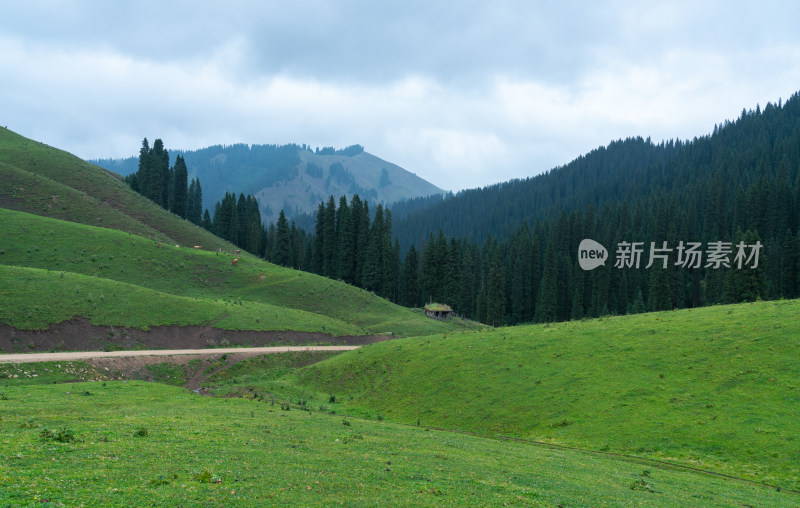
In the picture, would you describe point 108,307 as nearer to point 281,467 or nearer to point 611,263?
point 281,467

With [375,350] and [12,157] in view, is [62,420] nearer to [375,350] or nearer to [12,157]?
[375,350]

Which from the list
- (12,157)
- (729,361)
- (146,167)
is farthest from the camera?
(146,167)

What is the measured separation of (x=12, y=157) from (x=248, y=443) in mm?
129108

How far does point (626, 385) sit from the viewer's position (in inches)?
1117

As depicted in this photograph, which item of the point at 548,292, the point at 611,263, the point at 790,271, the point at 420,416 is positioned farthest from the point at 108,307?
the point at 611,263

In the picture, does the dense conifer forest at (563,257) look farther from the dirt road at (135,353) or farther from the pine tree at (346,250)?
the dirt road at (135,353)

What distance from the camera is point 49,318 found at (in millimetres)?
42906

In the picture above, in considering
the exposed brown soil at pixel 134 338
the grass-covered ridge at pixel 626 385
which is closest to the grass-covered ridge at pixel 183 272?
the exposed brown soil at pixel 134 338

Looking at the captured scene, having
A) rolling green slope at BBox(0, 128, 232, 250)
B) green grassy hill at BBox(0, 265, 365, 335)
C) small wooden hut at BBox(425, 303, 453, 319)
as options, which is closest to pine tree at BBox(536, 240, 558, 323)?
small wooden hut at BBox(425, 303, 453, 319)

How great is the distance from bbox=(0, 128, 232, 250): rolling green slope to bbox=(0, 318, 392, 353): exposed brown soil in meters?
53.6

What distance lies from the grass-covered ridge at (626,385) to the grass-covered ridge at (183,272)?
3008 centimetres

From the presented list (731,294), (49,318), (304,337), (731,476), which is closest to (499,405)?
(731,476)

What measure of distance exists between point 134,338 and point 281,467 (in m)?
40.5

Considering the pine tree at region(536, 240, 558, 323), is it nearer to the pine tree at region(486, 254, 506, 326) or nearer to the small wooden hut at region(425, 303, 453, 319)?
the pine tree at region(486, 254, 506, 326)
